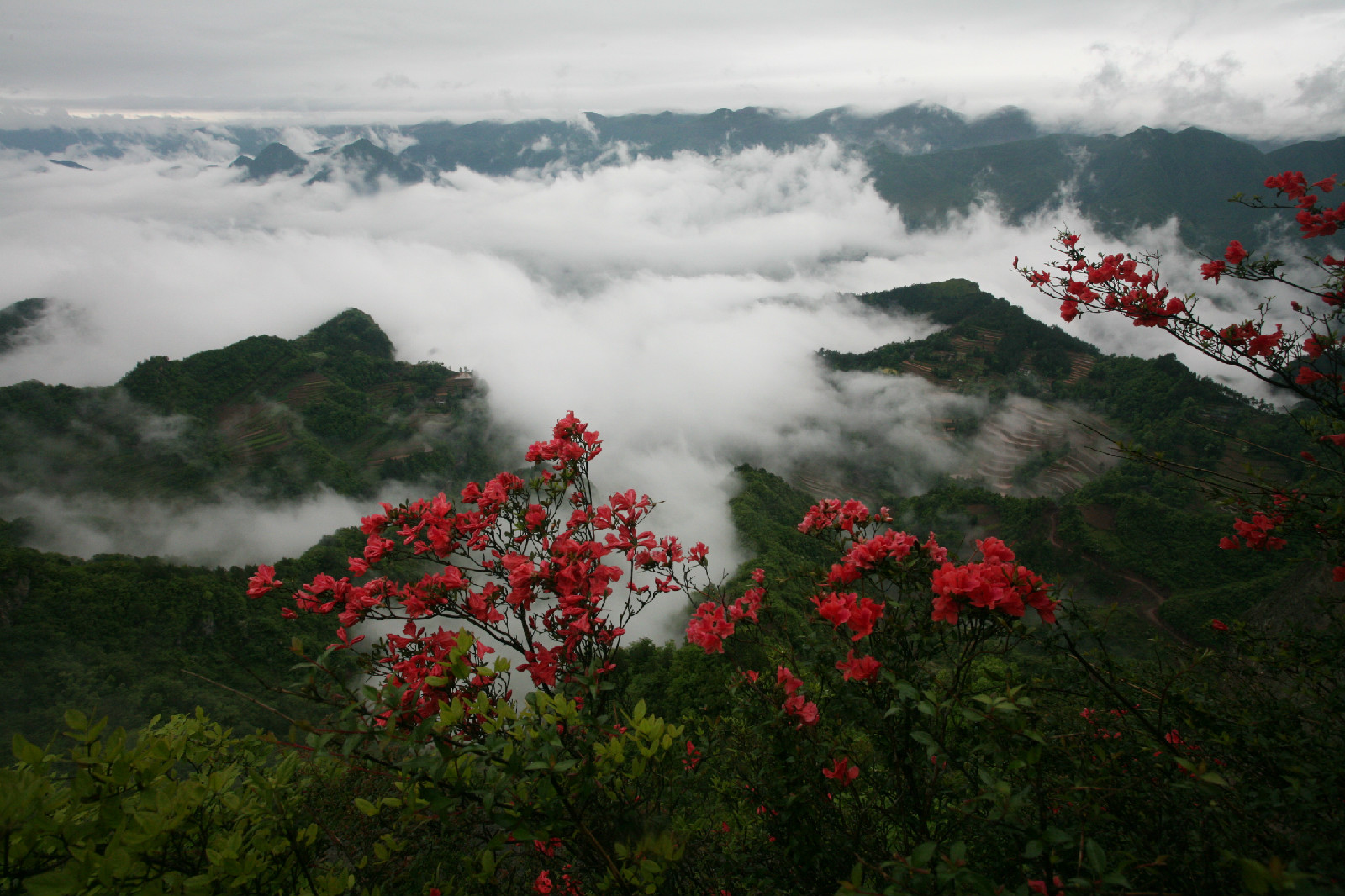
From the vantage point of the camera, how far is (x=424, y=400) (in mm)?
81562

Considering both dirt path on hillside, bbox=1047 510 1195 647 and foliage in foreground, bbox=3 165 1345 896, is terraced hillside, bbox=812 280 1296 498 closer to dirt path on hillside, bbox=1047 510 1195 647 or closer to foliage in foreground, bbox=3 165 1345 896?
dirt path on hillside, bbox=1047 510 1195 647

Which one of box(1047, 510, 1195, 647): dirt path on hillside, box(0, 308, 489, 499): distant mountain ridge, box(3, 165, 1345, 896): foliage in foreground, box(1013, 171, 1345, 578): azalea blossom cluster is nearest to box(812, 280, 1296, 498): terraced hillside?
box(1047, 510, 1195, 647): dirt path on hillside

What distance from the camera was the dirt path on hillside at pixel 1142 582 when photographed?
26.9 metres

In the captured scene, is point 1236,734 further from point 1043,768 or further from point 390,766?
point 390,766

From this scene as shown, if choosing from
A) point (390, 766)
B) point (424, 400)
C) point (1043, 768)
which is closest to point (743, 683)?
point (1043, 768)

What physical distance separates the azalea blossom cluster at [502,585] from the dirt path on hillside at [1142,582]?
104 feet

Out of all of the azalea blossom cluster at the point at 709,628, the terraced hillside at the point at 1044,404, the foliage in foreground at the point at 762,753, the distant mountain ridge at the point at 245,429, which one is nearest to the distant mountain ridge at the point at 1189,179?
the terraced hillside at the point at 1044,404

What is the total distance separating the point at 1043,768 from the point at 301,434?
80.6 m

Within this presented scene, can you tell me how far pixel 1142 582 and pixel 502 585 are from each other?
40.1m

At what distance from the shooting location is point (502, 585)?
366 cm

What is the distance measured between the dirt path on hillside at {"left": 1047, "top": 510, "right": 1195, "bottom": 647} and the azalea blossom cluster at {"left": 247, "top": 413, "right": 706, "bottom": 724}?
104 ft

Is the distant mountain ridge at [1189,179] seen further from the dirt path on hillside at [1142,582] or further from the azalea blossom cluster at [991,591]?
the azalea blossom cluster at [991,591]

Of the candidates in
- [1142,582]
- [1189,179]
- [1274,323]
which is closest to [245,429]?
[1274,323]

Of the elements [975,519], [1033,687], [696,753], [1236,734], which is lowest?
[975,519]
